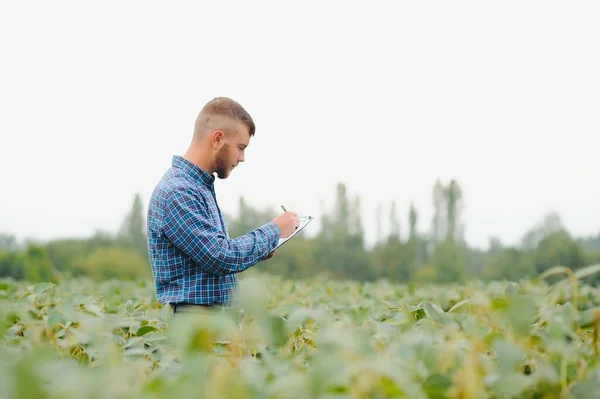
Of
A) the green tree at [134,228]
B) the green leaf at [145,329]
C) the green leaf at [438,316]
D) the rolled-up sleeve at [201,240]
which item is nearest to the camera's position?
the green leaf at [438,316]

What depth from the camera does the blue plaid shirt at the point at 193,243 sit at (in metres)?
3.05

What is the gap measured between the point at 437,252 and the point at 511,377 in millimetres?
46226

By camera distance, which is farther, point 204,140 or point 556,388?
point 204,140

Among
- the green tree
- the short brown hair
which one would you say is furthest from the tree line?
the short brown hair

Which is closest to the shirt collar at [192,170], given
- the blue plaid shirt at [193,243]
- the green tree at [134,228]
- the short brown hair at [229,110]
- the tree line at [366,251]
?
the blue plaid shirt at [193,243]

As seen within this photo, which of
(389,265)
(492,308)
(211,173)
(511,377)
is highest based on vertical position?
(211,173)

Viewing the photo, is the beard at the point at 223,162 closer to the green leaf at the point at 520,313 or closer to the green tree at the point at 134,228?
the green leaf at the point at 520,313

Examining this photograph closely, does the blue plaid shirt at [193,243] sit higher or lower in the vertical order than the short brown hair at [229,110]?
lower

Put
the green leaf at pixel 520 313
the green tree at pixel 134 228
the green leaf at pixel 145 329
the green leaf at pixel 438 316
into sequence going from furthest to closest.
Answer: the green tree at pixel 134 228 → the green leaf at pixel 145 329 → the green leaf at pixel 438 316 → the green leaf at pixel 520 313

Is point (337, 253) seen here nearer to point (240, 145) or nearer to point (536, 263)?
point (536, 263)

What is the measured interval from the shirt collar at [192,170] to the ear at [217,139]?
0.14m

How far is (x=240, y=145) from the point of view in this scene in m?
3.38

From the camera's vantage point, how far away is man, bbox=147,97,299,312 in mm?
3059

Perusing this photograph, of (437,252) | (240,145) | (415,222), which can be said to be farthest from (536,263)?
(240,145)
